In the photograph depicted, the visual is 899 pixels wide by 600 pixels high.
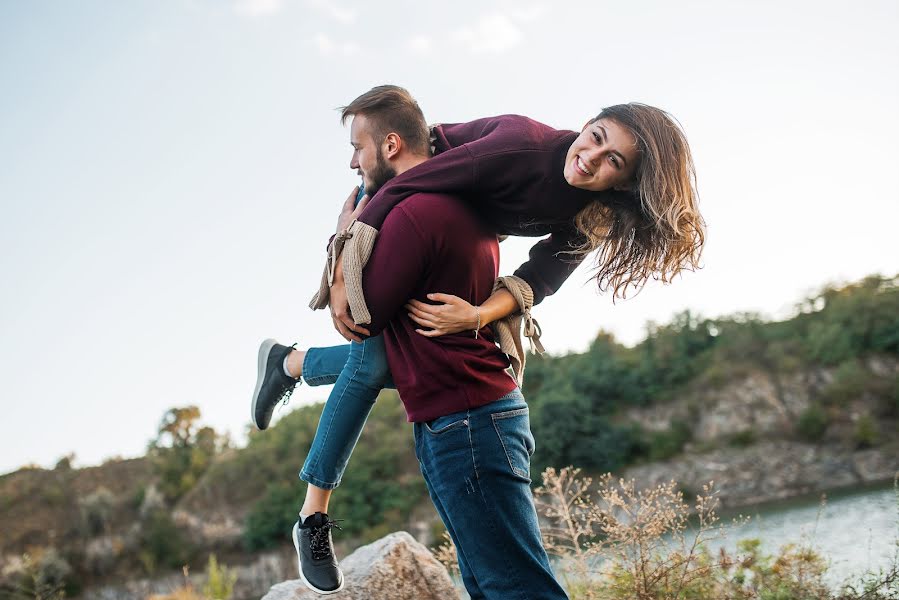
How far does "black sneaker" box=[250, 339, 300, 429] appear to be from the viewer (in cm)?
288

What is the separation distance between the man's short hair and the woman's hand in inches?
24.1

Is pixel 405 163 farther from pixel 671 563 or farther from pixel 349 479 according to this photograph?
pixel 349 479

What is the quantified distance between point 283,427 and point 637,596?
1339 inches

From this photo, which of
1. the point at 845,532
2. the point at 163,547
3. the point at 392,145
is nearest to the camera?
the point at 392,145

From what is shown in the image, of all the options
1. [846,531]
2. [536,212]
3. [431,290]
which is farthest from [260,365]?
[846,531]

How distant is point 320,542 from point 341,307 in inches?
38.6

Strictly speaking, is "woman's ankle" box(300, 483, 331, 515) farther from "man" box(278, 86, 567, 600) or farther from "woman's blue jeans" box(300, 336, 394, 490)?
"man" box(278, 86, 567, 600)

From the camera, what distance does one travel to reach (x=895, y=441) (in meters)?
25.2

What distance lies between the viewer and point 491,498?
6.42 ft

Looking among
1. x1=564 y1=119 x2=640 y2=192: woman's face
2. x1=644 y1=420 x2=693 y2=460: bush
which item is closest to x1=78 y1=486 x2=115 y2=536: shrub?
x1=644 y1=420 x2=693 y2=460: bush

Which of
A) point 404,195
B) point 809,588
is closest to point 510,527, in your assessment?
point 404,195

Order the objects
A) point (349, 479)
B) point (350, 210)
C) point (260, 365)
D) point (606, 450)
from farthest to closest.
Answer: point (349, 479), point (606, 450), point (260, 365), point (350, 210)

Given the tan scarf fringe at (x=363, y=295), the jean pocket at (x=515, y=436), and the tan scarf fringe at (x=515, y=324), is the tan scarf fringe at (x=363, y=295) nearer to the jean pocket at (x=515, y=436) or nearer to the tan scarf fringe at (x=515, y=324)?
the tan scarf fringe at (x=515, y=324)

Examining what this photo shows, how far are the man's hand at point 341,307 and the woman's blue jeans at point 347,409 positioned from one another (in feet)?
0.78
